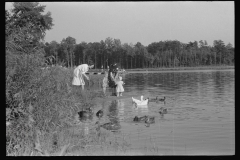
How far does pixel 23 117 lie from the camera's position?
9.66 metres

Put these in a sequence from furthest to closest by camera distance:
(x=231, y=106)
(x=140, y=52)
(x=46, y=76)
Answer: (x=140, y=52), (x=231, y=106), (x=46, y=76)

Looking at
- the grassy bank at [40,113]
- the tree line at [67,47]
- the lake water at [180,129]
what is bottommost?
the lake water at [180,129]

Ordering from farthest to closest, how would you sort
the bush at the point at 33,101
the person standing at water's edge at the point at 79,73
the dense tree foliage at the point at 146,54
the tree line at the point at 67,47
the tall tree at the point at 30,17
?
the dense tree foliage at the point at 146,54, the tall tree at the point at 30,17, the person standing at water's edge at the point at 79,73, the tree line at the point at 67,47, the bush at the point at 33,101

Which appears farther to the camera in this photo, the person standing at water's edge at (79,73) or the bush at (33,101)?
the person standing at water's edge at (79,73)

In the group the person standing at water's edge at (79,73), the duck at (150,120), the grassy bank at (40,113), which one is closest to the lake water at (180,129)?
the duck at (150,120)

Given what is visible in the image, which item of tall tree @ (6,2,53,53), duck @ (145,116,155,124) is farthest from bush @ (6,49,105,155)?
tall tree @ (6,2,53,53)

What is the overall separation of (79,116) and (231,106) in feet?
29.8

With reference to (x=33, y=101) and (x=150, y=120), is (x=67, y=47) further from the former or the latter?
(x=33, y=101)

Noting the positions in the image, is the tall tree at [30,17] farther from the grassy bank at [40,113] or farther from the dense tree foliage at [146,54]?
the grassy bank at [40,113]

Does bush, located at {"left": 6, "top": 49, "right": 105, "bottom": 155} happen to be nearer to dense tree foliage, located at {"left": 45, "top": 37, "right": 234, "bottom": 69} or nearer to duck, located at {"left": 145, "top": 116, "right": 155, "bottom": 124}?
duck, located at {"left": 145, "top": 116, "right": 155, "bottom": 124}

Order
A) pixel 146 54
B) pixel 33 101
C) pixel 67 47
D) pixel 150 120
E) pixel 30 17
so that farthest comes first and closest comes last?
pixel 146 54, pixel 30 17, pixel 67 47, pixel 150 120, pixel 33 101

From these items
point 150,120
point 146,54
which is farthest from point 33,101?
point 146,54
